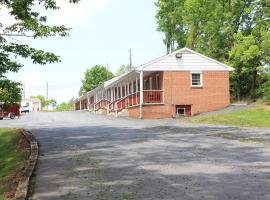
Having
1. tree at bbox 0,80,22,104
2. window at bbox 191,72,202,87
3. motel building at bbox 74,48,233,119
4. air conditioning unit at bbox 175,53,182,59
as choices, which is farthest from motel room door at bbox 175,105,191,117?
tree at bbox 0,80,22,104

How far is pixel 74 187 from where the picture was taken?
9.07 metres

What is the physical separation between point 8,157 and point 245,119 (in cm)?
1725

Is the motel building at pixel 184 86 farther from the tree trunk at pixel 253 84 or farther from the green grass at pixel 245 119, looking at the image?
the tree trunk at pixel 253 84

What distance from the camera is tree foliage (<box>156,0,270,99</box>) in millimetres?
41625

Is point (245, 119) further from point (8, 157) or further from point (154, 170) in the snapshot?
point (154, 170)

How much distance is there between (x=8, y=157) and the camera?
598 inches

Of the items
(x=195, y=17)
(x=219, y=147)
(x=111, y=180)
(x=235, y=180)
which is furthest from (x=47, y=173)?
(x=195, y=17)

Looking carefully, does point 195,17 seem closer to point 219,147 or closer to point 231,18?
point 231,18

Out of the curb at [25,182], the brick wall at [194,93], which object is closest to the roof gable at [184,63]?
the brick wall at [194,93]

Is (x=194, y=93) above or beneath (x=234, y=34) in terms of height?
beneath

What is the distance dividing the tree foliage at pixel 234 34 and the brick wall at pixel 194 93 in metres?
3.69

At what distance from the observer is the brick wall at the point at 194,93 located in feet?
124

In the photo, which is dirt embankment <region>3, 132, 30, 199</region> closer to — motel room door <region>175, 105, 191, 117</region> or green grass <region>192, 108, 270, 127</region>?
green grass <region>192, 108, 270, 127</region>

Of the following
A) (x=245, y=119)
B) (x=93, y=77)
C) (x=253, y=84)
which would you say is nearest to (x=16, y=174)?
(x=245, y=119)
